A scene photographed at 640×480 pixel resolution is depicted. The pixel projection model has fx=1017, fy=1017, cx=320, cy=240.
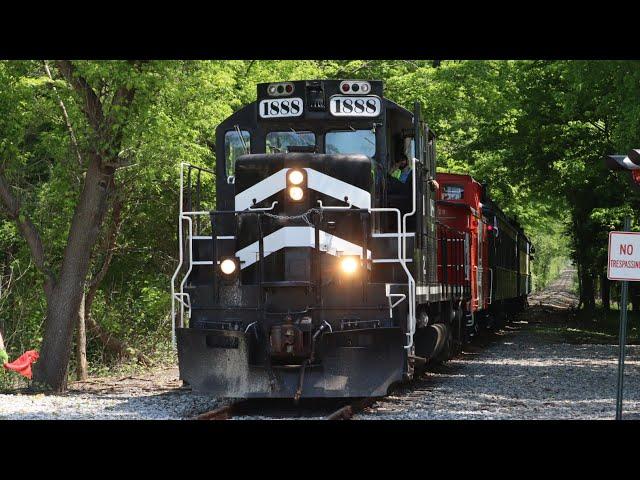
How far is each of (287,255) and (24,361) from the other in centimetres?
604

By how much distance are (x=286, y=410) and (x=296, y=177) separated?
8.61ft

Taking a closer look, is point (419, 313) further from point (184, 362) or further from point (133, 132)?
point (133, 132)

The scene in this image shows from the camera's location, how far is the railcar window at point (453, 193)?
65.5 feet

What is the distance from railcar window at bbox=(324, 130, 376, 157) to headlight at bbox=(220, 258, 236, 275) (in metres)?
1.82

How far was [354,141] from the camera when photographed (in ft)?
38.7

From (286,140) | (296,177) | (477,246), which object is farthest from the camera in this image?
(477,246)

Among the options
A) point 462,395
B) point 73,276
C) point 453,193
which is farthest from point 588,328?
point 73,276

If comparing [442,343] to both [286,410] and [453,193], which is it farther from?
[453,193]

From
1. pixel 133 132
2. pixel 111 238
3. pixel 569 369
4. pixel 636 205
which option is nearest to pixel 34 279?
pixel 111 238

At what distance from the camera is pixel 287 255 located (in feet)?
36.5

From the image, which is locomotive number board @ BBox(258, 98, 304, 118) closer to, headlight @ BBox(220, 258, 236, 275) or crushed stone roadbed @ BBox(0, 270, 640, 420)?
headlight @ BBox(220, 258, 236, 275)

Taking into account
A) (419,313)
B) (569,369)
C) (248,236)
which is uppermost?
(248,236)

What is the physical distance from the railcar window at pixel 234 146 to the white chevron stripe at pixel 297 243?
1.25 m

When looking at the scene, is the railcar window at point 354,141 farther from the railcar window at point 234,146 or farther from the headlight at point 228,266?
the headlight at point 228,266
